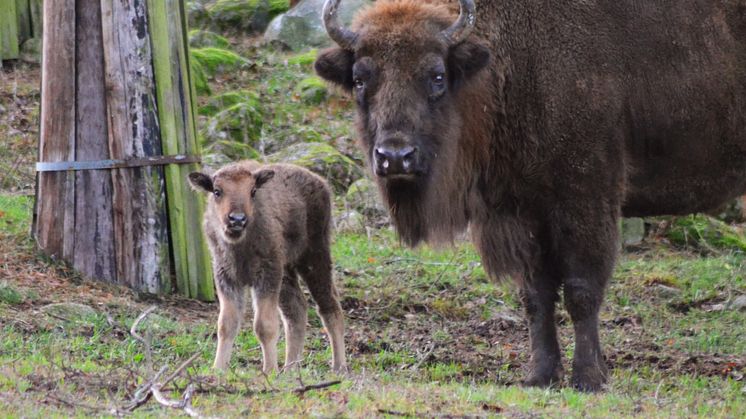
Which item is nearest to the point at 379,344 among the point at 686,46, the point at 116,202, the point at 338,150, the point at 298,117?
the point at 116,202

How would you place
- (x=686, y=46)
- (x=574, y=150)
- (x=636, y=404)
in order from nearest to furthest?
(x=636, y=404), (x=574, y=150), (x=686, y=46)

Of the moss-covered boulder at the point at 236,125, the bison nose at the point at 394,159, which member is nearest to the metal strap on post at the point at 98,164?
the bison nose at the point at 394,159

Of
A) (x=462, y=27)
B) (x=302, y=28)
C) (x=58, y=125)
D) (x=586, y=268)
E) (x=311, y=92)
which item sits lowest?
(x=586, y=268)

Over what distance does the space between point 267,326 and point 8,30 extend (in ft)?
38.0

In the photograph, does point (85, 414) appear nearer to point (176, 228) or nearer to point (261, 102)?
point (176, 228)

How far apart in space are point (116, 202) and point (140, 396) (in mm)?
4622

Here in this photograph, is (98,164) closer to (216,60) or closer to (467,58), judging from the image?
(467,58)

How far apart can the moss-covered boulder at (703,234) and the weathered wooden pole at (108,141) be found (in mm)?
6871

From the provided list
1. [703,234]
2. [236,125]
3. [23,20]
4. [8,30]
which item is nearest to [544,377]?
[703,234]

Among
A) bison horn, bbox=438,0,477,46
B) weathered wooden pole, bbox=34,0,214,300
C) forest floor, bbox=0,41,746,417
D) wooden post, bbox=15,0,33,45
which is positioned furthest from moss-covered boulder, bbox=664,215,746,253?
wooden post, bbox=15,0,33,45

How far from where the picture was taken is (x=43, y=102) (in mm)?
10836

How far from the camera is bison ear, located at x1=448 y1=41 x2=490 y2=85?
28.5ft

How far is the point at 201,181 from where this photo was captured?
934 cm

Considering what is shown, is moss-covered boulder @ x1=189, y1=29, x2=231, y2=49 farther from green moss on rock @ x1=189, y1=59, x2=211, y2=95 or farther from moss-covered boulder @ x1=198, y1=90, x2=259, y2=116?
moss-covered boulder @ x1=198, y1=90, x2=259, y2=116
